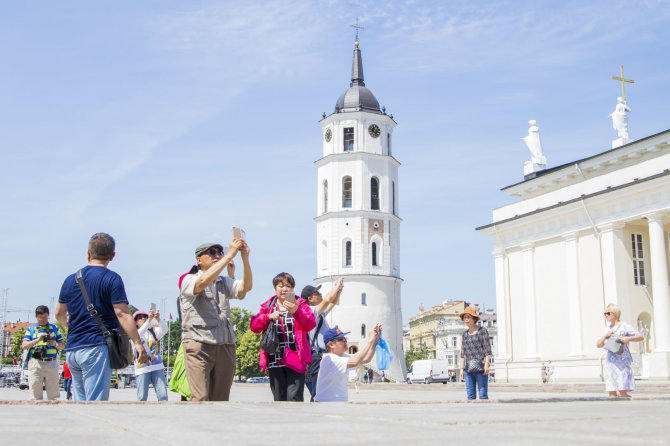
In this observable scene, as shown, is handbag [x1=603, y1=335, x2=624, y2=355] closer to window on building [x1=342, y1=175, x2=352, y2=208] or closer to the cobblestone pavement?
the cobblestone pavement

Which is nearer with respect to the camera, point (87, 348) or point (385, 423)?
point (385, 423)

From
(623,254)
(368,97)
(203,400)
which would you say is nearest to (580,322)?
(623,254)

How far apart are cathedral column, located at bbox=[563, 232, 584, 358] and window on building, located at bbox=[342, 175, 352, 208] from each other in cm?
3561

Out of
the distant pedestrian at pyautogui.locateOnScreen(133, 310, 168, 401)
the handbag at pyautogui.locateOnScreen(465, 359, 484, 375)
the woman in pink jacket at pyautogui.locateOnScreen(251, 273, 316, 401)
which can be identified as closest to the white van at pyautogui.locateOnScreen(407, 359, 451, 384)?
the handbag at pyautogui.locateOnScreen(465, 359, 484, 375)

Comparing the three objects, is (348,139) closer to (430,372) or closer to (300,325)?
(430,372)

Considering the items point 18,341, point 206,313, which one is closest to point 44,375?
point 206,313

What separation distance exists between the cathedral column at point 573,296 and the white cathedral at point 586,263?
0.05m

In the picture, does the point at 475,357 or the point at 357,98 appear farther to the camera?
the point at 357,98

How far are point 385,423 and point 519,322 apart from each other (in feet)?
110

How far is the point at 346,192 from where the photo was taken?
222ft

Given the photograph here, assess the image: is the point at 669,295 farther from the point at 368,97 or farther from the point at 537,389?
the point at 368,97

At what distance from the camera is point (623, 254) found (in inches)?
1217

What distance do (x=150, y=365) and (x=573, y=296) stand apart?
84.5 feet

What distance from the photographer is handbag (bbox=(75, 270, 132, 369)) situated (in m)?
6.31
